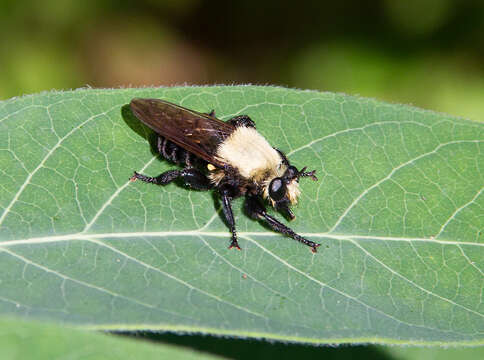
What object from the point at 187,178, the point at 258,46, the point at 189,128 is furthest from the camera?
the point at 258,46

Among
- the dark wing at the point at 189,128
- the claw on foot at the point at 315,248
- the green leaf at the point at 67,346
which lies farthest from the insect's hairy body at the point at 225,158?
the green leaf at the point at 67,346

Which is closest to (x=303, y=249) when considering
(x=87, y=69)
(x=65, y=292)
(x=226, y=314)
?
(x=226, y=314)

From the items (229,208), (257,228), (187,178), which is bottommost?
(257,228)

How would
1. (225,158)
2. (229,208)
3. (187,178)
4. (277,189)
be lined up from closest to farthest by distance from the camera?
(229,208), (187,178), (277,189), (225,158)

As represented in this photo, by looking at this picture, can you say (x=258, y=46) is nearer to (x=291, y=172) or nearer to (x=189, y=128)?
(x=189, y=128)

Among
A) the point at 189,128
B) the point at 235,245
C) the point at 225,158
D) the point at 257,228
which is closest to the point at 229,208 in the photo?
the point at 257,228

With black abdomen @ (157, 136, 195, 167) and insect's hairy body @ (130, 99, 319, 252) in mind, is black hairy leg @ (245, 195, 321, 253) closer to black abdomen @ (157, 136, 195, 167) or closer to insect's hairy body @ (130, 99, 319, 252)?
insect's hairy body @ (130, 99, 319, 252)

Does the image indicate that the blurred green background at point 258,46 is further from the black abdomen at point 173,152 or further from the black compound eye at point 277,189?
the black compound eye at point 277,189
